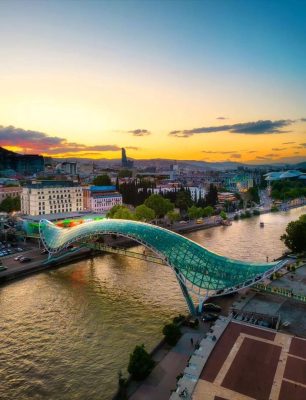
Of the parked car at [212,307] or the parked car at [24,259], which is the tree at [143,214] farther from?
the parked car at [212,307]

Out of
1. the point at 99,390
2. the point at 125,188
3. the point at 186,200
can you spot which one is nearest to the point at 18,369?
the point at 99,390

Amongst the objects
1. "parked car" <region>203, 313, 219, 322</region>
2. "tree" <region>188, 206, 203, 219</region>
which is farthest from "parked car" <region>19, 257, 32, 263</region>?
"tree" <region>188, 206, 203, 219</region>

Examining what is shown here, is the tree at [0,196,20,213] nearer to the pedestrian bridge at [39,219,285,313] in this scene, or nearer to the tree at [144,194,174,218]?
the tree at [144,194,174,218]

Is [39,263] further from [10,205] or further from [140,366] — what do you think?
[10,205]

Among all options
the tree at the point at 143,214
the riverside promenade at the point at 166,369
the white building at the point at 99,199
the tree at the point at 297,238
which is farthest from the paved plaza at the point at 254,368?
the white building at the point at 99,199

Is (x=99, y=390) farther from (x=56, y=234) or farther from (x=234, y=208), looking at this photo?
(x=234, y=208)

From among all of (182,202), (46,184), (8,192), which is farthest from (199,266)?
(8,192)
